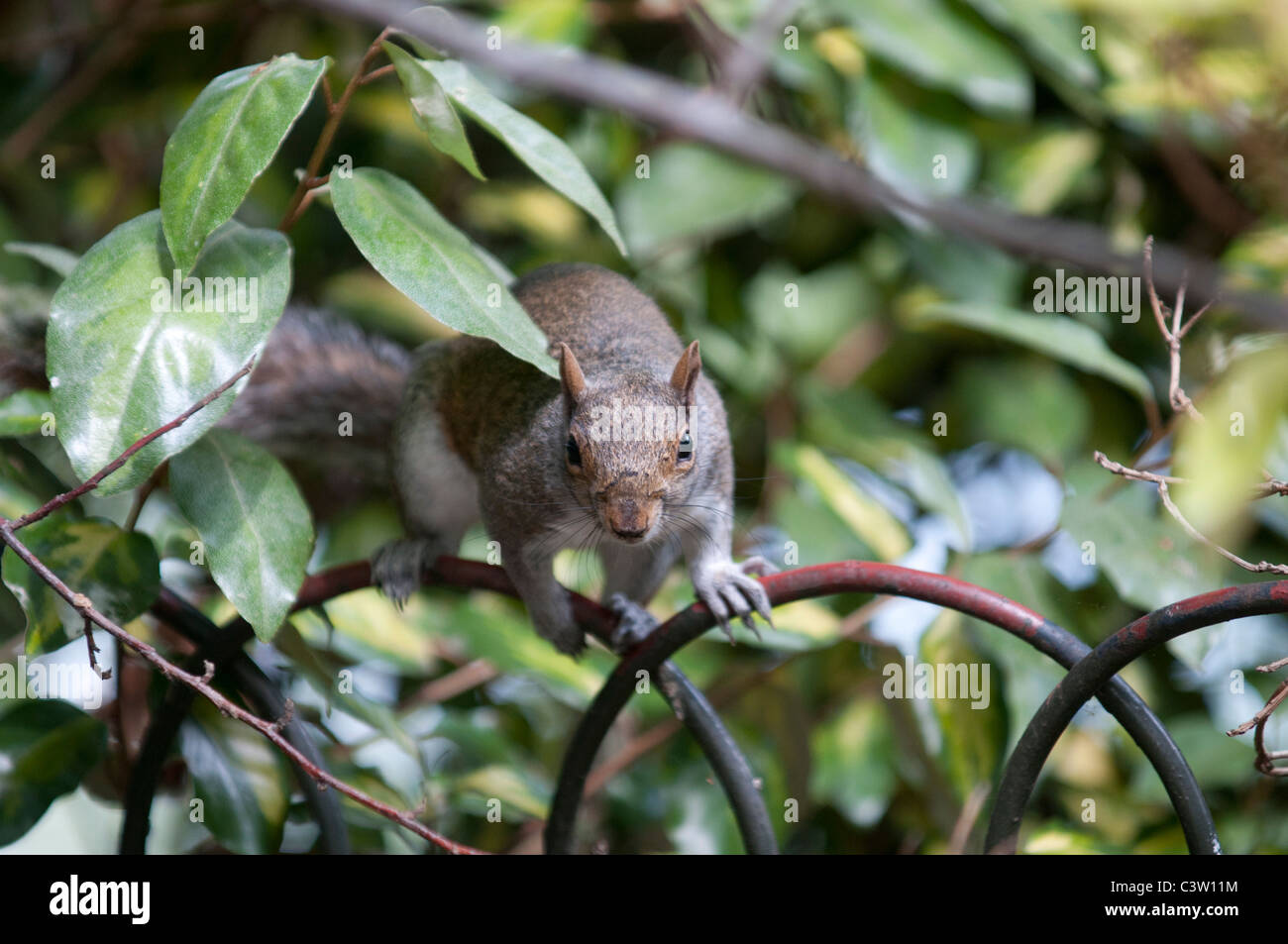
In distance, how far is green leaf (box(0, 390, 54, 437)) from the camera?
0.97 m

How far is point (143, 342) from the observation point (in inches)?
33.1

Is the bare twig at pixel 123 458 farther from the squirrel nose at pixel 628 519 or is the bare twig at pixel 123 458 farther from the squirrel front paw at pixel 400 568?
the squirrel front paw at pixel 400 568

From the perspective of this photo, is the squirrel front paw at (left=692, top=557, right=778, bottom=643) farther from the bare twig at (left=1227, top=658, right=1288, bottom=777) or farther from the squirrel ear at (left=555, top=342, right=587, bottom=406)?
the bare twig at (left=1227, top=658, right=1288, bottom=777)

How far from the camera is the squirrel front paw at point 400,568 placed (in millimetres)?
1353

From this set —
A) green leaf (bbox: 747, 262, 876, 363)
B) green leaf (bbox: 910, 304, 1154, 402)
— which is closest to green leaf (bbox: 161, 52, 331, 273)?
green leaf (bbox: 910, 304, 1154, 402)

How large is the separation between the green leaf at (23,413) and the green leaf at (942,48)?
104 centimetres

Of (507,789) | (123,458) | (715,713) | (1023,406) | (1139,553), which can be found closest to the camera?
(123,458)

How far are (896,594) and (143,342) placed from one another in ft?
1.72

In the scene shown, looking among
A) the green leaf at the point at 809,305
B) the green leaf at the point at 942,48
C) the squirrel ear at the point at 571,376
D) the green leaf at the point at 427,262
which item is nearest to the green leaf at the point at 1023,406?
the green leaf at the point at 809,305

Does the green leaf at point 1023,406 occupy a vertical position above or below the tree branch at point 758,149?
above

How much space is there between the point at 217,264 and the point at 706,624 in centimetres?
43

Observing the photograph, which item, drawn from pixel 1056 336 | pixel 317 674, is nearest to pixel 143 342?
pixel 317 674

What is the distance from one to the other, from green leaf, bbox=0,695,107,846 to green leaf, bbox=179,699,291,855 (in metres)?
0.08

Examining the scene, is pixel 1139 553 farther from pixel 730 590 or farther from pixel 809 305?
pixel 809 305
